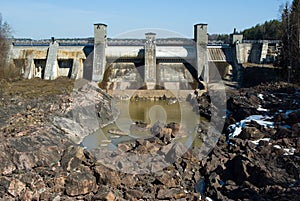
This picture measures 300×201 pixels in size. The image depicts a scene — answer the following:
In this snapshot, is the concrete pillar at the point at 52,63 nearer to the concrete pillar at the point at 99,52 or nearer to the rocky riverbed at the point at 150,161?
the concrete pillar at the point at 99,52

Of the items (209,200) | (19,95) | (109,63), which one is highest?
(109,63)

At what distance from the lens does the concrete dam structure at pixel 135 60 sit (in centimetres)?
2920

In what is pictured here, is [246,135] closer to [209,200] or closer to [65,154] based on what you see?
[209,200]

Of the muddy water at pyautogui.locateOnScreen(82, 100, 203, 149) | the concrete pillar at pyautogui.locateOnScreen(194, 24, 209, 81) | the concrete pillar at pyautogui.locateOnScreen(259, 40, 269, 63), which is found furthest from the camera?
the concrete pillar at pyautogui.locateOnScreen(259, 40, 269, 63)

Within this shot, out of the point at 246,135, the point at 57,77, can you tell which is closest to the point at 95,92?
the point at 57,77

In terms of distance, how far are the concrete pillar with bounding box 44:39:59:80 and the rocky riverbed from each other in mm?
11389

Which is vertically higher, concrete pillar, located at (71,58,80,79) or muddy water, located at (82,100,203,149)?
concrete pillar, located at (71,58,80,79)

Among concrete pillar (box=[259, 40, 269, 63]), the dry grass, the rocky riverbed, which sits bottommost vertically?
the rocky riverbed

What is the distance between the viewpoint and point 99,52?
2977cm

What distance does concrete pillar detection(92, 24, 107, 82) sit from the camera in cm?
2911

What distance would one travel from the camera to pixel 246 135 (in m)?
14.6

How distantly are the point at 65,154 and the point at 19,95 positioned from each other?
35.1 feet

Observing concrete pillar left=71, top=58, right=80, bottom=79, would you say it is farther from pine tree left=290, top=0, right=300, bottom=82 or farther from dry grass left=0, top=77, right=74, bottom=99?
pine tree left=290, top=0, right=300, bottom=82

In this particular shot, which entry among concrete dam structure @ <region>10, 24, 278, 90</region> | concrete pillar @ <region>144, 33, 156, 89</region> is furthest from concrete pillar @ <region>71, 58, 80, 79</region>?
concrete pillar @ <region>144, 33, 156, 89</region>
